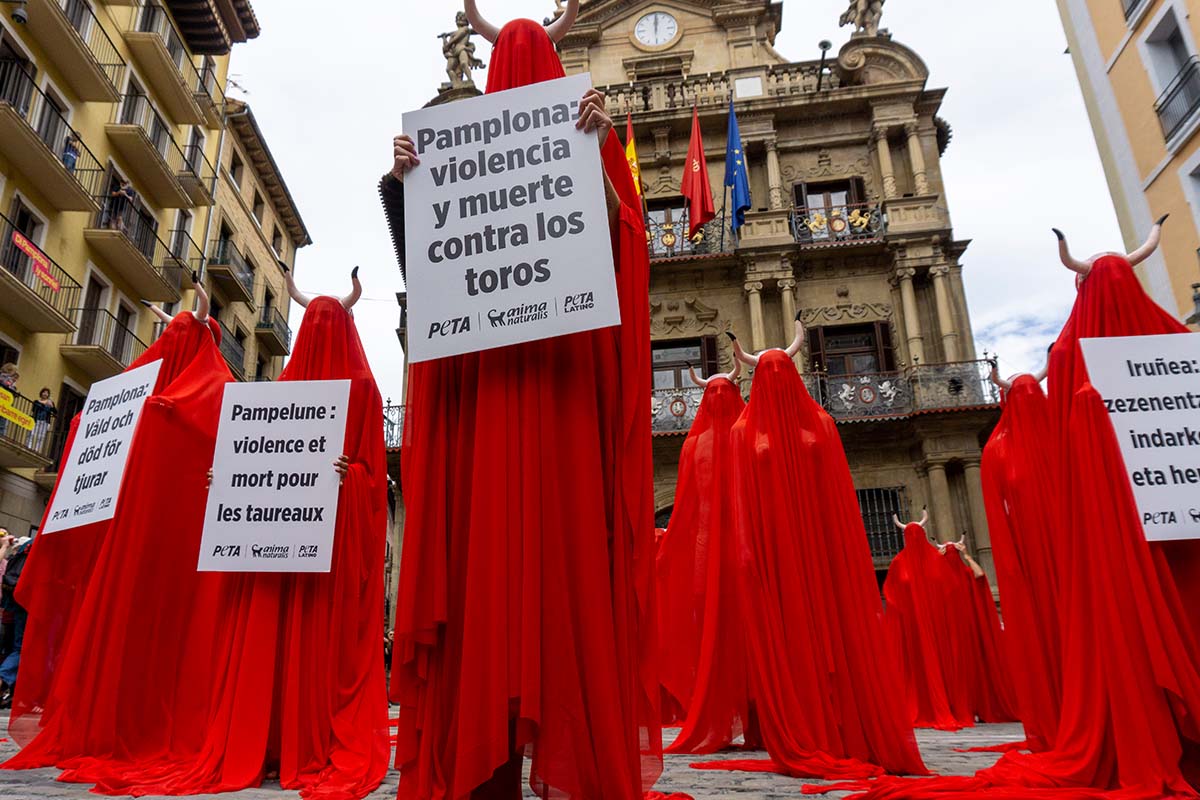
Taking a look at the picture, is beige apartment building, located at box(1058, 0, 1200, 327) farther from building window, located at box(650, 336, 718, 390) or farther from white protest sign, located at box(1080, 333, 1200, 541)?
white protest sign, located at box(1080, 333, 1200, 541)

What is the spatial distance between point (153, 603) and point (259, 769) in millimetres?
1371

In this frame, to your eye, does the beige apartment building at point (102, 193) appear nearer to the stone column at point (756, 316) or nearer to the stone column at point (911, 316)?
the stone column at point (756, 316)

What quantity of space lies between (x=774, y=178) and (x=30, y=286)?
54.2ft

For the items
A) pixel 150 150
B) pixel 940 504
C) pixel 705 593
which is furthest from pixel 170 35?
pixel 705 593

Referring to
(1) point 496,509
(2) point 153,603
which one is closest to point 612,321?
(1) point 496,509

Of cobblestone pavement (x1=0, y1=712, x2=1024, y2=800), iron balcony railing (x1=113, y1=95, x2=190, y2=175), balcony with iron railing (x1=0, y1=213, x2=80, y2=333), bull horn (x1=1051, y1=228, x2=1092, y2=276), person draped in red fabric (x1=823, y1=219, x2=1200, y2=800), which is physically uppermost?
iron balcony railing (x1=113, y1=95, x2=190, y2=175)

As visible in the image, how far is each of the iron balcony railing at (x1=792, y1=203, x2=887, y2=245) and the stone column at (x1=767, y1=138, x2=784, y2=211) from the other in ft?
1.51

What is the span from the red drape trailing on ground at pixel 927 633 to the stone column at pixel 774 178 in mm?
10990

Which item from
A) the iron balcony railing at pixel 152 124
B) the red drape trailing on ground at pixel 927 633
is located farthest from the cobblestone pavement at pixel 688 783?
the iron balcony railing at pixel 152 124

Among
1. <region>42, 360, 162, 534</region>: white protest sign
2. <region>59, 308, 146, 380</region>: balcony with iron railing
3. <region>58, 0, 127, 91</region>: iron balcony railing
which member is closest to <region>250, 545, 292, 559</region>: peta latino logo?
<region>42, 360, 162, 534</region>: white protest sign

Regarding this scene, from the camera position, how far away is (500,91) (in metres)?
3.19

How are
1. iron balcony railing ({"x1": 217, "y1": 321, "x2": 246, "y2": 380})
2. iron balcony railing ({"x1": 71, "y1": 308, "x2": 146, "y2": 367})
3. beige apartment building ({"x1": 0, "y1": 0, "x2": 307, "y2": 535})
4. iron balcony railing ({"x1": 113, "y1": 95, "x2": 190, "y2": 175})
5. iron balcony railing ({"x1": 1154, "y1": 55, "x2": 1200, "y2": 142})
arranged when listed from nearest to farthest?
iron balcony railing ({"x1": 1154, "y1": 55, "x2": 1200, "y2": 142}), beige apartment building ({"x1": 0, "y1": 0, "x2": 307, "y2": 535}), iron balcony railing ({"x1": 71, "y1": 308, "x2": 146, "y2": 367}), iron balcony railing ({"x1": 113, "y1": 95, "x2": 190, "y2": 175}), iron balcony railing ({"x1": 217, "y1": 321, "x2": 246, "y2": 380})

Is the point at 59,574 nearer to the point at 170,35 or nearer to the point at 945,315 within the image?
the point at 945,315

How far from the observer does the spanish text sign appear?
4281mm
